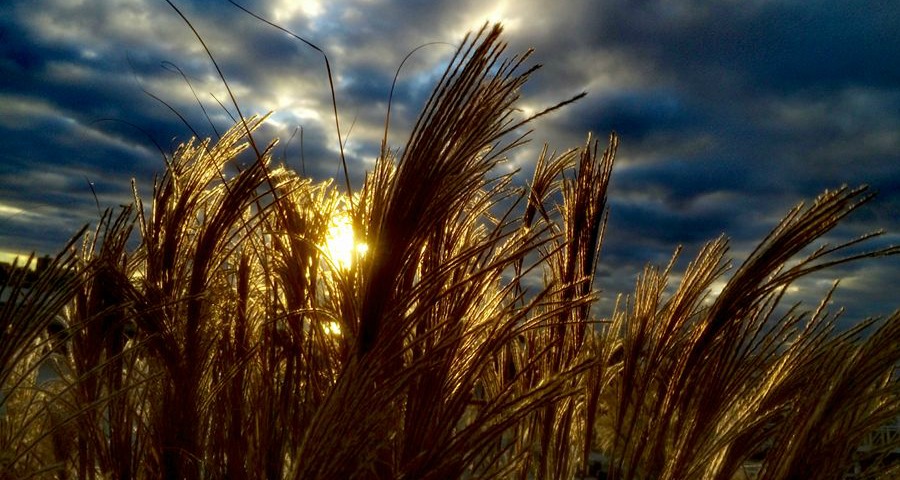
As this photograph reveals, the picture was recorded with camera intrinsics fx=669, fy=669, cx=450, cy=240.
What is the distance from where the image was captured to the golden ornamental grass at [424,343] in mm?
1241

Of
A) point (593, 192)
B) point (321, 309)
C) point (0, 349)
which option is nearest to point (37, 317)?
point (0, 349)

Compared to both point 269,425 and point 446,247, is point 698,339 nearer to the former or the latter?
point 446,247

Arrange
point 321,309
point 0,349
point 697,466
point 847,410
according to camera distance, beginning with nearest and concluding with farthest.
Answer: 1. point 0,349
2. point 321,309
3. point 847,410
4. point 697,466

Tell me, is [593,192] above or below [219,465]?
above

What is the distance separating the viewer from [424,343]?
4.83 ft

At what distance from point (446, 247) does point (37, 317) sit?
874 millimetres

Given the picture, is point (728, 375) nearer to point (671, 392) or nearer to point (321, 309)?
point (671, 392)

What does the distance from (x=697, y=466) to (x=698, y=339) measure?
13.7 inches

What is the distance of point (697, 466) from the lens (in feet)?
5.74

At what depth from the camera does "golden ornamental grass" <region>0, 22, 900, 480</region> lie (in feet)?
4.07

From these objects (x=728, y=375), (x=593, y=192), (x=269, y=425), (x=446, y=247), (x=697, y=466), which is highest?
(x=593, y=192)

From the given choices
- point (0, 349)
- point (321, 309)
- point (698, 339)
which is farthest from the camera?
point (698, 339)

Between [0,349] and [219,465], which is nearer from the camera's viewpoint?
[0,349]

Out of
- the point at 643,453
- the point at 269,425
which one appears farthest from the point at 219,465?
the point at 643,453
